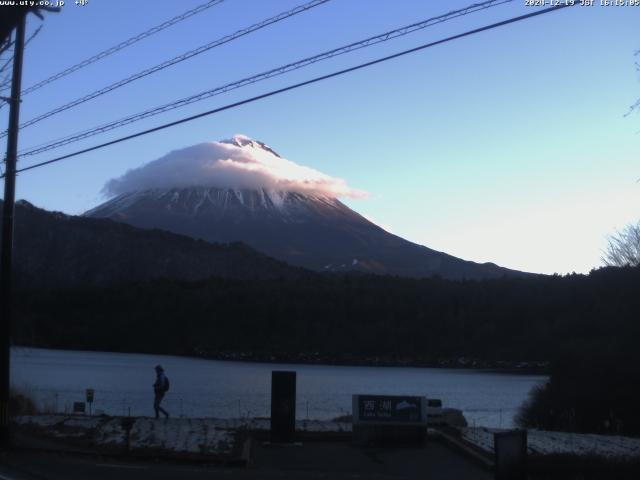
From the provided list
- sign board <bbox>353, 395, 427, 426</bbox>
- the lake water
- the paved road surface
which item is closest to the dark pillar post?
the paved road surface

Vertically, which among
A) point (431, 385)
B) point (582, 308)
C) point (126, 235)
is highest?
point (126, 235)

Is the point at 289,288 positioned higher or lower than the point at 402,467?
higher

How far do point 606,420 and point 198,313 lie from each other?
109m

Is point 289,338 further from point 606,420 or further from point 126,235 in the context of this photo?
point 606,420

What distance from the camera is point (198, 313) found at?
5477 inches

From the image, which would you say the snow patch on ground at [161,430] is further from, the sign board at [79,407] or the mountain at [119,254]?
the mountain at [119,254]

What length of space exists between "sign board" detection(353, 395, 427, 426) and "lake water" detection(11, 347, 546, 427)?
1641 centimetres

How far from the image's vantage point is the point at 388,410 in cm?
2208

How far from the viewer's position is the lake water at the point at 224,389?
45.2 metres

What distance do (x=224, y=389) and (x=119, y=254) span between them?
123478mm

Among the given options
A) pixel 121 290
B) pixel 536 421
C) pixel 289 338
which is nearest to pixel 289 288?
pixel 289 338

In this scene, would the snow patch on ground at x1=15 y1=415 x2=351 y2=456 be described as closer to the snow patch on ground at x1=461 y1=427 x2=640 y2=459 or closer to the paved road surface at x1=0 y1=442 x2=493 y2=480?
the paved road surface at x1=0 y1=442 x2=493 y2=480

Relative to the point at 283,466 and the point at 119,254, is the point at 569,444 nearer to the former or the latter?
the point at 283,466

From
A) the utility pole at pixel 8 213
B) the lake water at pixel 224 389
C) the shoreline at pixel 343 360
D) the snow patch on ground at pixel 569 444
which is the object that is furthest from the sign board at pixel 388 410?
the shoreline at pixel 343 360
